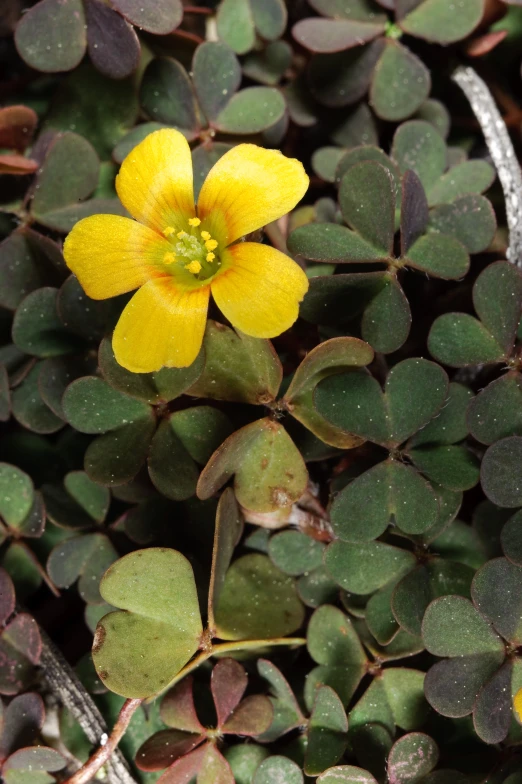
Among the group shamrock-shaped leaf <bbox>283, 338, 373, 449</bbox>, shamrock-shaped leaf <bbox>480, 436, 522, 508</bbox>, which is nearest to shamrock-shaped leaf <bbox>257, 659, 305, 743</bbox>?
shamrock-shaped leaf <bbox>283, 338, 373, 449</bbox>

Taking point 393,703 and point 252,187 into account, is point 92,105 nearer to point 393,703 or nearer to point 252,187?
point 252,187

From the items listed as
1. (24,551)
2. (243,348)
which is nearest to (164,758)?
(24,551)

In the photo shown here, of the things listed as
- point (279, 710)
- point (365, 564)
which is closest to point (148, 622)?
point (279, 710)

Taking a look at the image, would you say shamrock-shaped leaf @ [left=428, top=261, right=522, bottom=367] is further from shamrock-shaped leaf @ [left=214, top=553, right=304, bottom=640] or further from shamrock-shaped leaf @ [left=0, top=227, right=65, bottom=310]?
shamrock-shaped leaf @ [left=0, top=227, right=65, bottom=310]

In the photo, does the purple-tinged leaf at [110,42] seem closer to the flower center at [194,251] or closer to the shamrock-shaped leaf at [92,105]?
the shamrock-shaped leaf at [92,105]

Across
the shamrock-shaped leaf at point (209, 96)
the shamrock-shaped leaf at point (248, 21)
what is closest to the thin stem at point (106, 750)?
the shamrock-shaped leaf at point (209, 96)

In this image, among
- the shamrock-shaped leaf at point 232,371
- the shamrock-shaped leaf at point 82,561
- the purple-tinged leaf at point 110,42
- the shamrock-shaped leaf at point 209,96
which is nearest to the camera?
the shamrock-shaped leaf at point 232,371

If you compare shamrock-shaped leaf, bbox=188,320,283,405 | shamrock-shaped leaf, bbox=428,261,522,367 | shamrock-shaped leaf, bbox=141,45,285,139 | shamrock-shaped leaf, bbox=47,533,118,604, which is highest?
shamrock-shaped leaf, bbox=141,45,285,139
